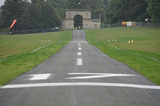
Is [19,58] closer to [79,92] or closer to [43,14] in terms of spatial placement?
[79,92]

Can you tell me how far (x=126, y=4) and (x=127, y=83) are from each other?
94.2 meters

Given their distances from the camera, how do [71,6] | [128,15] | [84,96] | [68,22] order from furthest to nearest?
[71,6], [68,22], [128,15], [84,96]

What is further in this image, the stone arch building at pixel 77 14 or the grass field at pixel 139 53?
the stone arch building at pixel 77 14

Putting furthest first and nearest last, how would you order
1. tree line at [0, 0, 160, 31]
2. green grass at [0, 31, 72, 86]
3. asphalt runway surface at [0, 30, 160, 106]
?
1. tree line at [0, 0, 160, 31]
2. green grass at [0, 31, 72, 86]
3. asphalt runway surface at [0, 30, 160, 106]

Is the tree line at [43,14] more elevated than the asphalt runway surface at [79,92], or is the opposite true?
the tree line at [43,14]

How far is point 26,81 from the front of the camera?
8.80 meters

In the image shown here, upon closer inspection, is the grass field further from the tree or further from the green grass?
the tree

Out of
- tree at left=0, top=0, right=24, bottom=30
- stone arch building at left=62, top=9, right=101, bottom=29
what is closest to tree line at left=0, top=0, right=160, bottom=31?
tree at left=0, top=0, right=24, bottom=30

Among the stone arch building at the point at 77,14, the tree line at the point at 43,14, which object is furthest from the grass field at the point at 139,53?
the stone arch building at the point at 77,14

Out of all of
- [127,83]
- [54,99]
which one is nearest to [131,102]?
[54,99]

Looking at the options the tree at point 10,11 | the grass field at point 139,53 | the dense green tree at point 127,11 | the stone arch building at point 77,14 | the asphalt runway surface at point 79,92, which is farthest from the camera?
the stone arch building at point 77,14

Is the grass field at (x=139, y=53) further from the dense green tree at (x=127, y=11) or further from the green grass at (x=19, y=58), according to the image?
the dense green tree at (x=127, y=11)

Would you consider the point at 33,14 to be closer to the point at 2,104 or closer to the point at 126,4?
the point at 126,4

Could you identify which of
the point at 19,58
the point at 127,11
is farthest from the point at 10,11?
the point at 19,58
